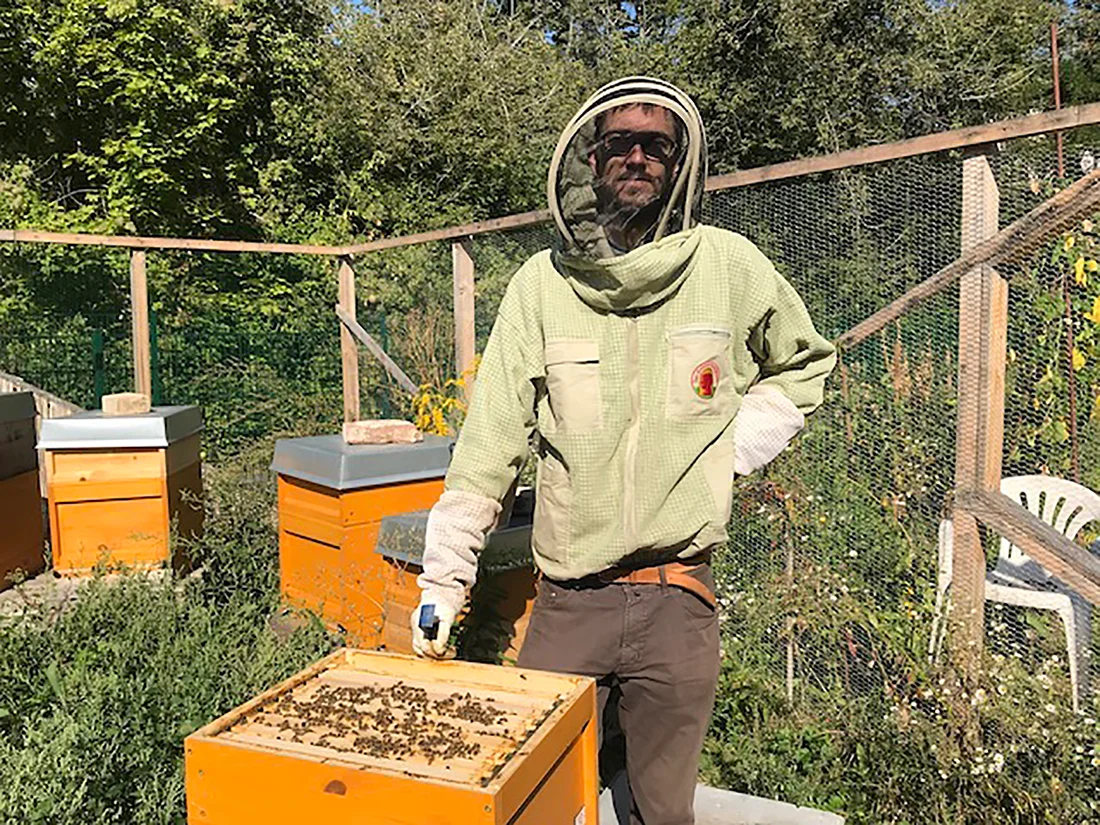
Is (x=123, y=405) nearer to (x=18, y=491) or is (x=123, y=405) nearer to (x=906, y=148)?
(x=18, y=491)

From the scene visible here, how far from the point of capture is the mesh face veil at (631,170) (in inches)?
68.8

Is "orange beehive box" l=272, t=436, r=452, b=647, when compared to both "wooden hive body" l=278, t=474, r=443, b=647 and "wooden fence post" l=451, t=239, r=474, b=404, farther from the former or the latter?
"wooden fence post" l=451, t=239, r=474, b=404

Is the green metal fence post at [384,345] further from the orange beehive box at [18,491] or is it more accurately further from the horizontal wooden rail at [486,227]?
the orange beehive box at [18,491]

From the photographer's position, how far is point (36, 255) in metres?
9.58

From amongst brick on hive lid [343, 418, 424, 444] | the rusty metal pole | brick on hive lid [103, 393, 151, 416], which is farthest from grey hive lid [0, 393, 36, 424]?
the rusty metal pole

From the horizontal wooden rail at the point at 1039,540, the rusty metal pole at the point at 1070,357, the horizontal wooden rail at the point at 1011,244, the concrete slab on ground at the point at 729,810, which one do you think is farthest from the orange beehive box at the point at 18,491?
the rusty metal pole at the point at 1070,357

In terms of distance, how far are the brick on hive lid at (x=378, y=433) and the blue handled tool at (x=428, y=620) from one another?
6.70ft

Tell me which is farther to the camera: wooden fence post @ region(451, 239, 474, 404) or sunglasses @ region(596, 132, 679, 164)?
wooden fence post @ region(451, 239, 474, 404)

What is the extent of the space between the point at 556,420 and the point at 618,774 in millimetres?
1050

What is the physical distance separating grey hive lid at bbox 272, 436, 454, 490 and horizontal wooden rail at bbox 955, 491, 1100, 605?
175 cm

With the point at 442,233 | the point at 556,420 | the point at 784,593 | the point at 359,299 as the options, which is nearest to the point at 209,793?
the point at 556,420

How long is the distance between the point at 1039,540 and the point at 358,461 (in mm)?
2193

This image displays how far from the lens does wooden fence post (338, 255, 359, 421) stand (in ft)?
21.3

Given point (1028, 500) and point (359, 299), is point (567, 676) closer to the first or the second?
point (1028, 500)
